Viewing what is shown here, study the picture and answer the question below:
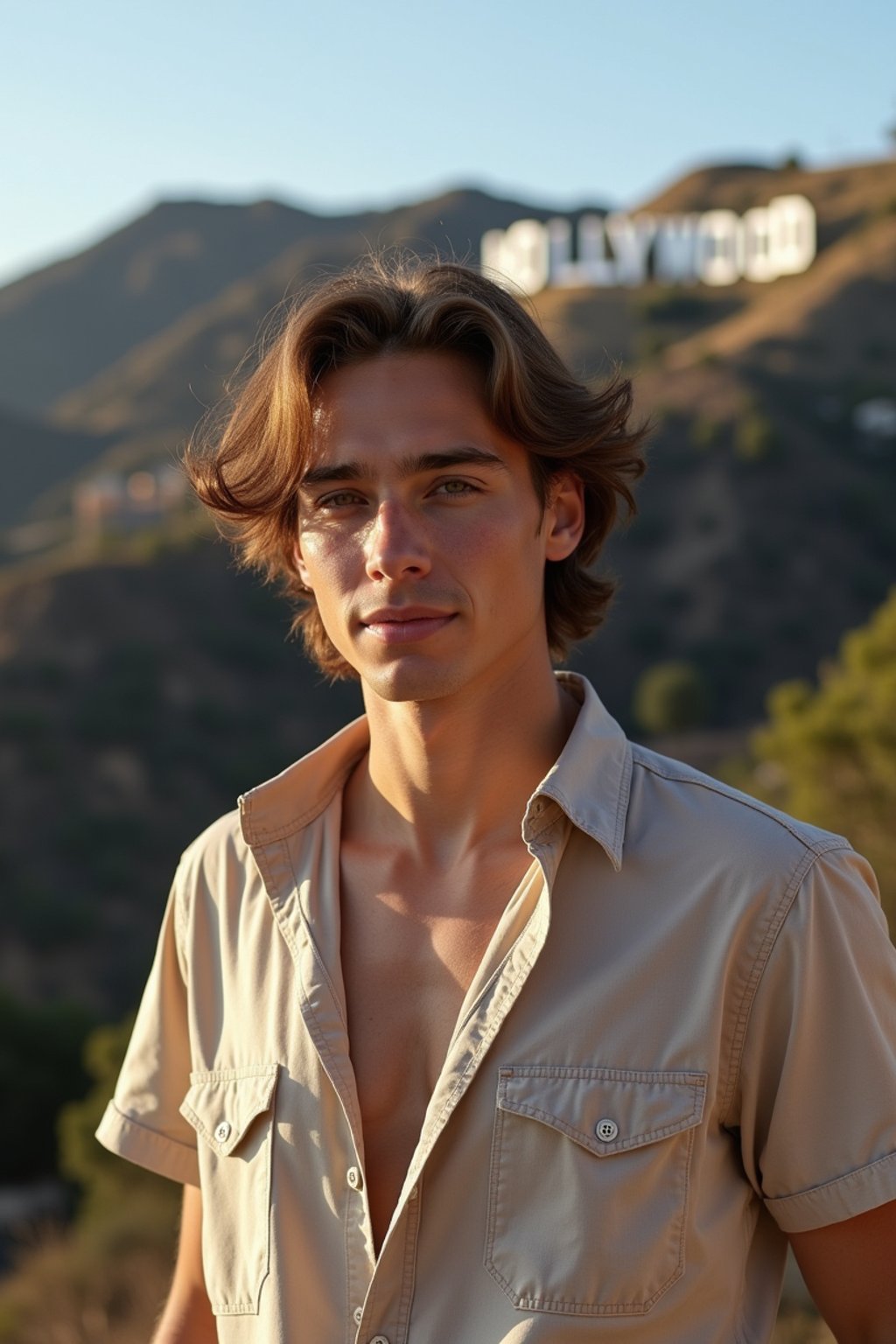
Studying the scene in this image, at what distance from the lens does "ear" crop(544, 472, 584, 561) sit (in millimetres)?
2336

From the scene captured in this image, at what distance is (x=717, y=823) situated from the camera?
1.94 m

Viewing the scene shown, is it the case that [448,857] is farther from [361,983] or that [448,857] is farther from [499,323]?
[499,323]

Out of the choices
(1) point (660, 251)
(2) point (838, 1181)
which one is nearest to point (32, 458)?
(1) point (660, 251)

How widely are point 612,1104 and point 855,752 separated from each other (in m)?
14.0

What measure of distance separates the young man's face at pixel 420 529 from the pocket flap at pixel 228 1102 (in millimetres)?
580

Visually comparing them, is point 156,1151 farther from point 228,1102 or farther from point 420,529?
point 420,529

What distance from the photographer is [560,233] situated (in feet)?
222

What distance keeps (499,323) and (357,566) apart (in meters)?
0.41

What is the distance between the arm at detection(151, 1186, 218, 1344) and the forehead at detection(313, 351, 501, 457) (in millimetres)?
1225

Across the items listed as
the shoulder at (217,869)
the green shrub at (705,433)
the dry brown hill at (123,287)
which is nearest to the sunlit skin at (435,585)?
the shoulder at (217,869)

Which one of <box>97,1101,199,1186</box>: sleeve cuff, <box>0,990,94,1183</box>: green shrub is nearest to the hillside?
<box>0,990,94,1183</box>: green shrub

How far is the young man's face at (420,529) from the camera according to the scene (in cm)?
207

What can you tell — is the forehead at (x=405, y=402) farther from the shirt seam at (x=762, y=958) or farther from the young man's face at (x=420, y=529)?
the shirt seam at (x=762, y=958)

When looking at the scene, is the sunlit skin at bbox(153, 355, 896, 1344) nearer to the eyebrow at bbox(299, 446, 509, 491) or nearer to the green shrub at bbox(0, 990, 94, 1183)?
the eyebrow at bbox(299, 446, 509, 491)
